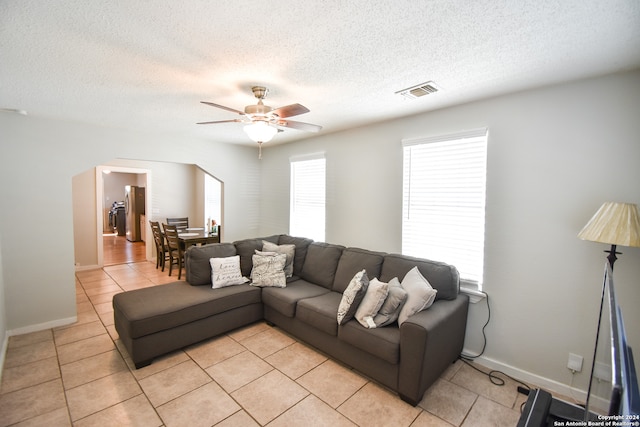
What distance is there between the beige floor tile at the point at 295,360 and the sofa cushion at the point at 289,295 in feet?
1.16

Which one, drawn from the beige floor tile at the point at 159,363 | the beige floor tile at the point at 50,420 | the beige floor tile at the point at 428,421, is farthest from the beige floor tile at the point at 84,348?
the beige floor tile at the point at 428,421

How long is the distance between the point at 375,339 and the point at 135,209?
890 cm

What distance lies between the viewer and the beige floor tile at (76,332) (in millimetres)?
3064

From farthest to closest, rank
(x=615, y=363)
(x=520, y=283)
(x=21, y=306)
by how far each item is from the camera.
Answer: (x=21, y=306) → (x=520, y=283) → (x=615, y=363)

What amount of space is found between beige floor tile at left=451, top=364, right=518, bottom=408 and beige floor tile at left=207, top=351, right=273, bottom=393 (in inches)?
67.4

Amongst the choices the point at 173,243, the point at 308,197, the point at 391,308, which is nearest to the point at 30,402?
the point at 391,308

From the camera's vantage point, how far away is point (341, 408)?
2111mm

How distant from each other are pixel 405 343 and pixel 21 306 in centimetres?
414

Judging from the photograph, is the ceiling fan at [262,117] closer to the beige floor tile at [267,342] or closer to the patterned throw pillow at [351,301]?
the patterned throw pillow at [351,301]

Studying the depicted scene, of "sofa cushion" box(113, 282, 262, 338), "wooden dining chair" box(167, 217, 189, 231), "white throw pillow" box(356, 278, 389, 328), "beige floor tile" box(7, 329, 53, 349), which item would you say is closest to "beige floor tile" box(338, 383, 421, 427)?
"white throw pillow" box(356, 278, 389, 328)

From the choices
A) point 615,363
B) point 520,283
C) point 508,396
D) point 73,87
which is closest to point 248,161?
point 73,87

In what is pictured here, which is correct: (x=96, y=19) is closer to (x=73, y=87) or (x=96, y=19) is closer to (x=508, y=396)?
(x=73, y=87)

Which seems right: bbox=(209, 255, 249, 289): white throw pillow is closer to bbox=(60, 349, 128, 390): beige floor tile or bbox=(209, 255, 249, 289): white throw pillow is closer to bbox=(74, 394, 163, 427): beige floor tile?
bbox=(60, 349, 128, 390): beige floor tile

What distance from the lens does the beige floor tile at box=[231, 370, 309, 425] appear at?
2.06 m
